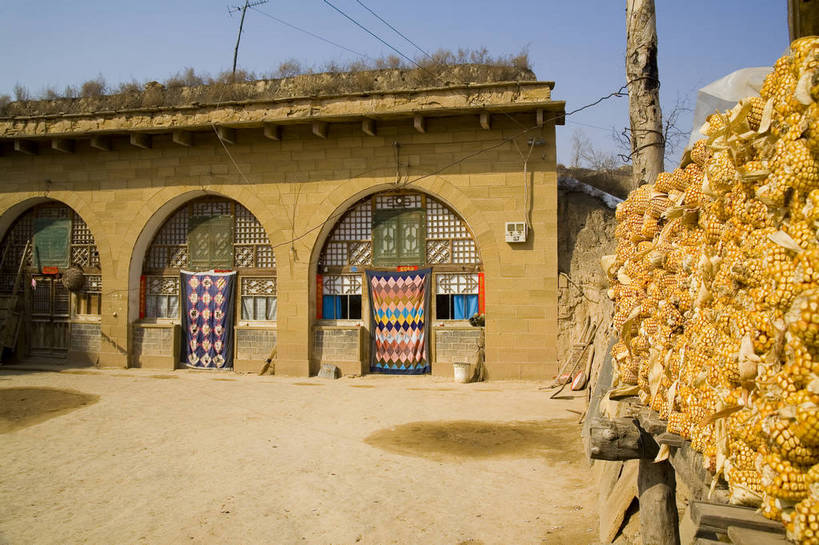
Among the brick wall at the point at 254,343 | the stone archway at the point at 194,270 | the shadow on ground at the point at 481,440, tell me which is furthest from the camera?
the stone archway at the point at 194,270

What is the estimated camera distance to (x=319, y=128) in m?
11.5

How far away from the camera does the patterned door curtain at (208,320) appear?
496 inches

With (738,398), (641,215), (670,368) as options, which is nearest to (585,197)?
(641,215)

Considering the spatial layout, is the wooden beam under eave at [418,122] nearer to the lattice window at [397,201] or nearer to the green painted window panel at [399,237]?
the lattice window at [397,201]

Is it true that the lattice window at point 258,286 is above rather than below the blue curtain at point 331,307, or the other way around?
above

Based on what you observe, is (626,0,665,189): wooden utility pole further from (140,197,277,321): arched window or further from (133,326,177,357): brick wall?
(133,326,177,357): brick wall

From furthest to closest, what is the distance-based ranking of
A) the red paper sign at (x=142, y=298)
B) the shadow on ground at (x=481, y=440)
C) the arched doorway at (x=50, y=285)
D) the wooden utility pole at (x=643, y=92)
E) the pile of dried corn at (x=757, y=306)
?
the arched doorway at (x=50, y=285)
the red paper sign at (x=142, y=298)
the wooden utility pole at (x=643, y=92)
the shadow on ground at (x=481, y=440)
the pile of dried corn at (x=757, y=306)

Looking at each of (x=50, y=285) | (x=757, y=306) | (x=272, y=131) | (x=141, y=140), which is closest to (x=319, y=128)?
(x=272, y=131)

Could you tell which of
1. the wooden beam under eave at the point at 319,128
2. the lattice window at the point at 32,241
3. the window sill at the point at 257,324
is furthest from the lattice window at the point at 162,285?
the wooden beam under eave at the point at 319,128

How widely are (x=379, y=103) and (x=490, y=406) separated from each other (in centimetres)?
625

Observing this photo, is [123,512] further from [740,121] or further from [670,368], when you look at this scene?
[740,121]

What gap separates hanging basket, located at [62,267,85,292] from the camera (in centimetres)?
1324

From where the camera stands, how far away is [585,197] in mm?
11375

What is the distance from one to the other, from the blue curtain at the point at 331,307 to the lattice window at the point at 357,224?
126cm
